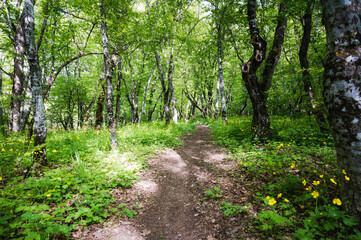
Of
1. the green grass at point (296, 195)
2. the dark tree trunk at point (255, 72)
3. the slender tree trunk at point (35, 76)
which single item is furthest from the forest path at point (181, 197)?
the slender tree trunk at point (35, 76)

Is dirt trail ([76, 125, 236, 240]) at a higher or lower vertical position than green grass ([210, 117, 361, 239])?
lower

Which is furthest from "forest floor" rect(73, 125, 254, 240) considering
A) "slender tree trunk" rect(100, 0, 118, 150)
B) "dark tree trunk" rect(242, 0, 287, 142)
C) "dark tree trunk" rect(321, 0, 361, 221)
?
"dark tree trunk" rect(242, 0, 287, 142)

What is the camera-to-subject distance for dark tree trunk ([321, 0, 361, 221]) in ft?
7.10

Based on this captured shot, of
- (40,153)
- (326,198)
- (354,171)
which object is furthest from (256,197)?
(40,153)

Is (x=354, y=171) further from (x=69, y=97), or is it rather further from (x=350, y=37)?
(x=69, y=97)

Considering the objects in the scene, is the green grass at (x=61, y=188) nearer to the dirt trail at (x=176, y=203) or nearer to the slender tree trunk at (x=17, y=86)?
the dirt trail at (x=176, y=203)

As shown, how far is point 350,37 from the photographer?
220 cm

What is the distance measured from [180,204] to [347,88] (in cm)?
400

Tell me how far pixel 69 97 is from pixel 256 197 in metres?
25.4

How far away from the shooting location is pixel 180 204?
3912 mm

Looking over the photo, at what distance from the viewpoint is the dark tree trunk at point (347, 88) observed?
7.10ft

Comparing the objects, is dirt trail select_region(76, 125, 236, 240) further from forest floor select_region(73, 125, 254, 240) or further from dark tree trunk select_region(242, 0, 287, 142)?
dark tree trunk select_region(242, 0, 287, 142)

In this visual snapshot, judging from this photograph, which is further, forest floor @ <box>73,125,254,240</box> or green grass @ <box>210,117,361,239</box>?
forest floor @ <box>73,125,254,240</box>

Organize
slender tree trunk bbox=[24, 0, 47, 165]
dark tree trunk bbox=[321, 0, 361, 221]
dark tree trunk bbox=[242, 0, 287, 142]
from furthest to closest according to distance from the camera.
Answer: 1. dark tree trunk bbox=[242, 0, 287, 142]
2. slender tree trunk bbox=[24, 0, 47, 165]
3. dark tree trunk bbox=[321, 0, 361, 221]
